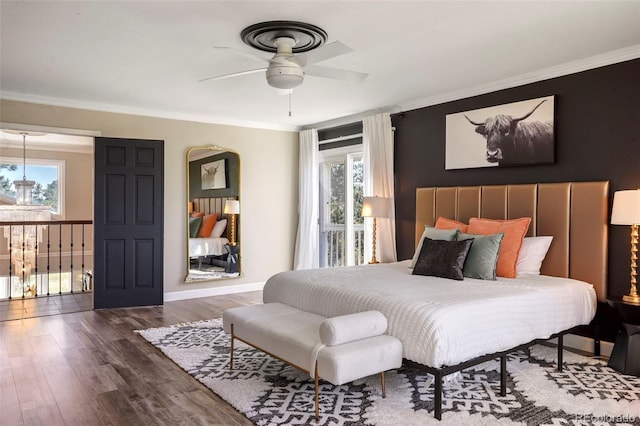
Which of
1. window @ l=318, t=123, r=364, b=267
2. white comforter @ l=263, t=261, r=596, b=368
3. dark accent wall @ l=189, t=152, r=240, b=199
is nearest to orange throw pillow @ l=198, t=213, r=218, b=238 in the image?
dark accent wall @ l=189, t=152, r=240, b=199

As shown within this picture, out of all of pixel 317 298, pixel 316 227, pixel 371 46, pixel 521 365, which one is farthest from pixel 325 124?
pixel 521 365

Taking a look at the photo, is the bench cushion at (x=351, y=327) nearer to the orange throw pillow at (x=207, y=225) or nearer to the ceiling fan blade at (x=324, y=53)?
the ceiling fan blade at (x=324, y=53)

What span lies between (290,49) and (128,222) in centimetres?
360

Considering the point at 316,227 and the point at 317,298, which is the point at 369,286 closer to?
the point at 317,298

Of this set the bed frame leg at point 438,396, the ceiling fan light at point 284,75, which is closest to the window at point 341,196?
the ceiling fan light at point 284,75

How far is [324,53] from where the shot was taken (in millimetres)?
3131

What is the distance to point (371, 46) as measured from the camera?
12.0 feet

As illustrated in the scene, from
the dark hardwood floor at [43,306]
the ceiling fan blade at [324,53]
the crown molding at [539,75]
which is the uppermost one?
the crown molding at [539,75]

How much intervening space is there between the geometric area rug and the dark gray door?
2.28 metres

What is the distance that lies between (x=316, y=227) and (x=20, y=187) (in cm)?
565

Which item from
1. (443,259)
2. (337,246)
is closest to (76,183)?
(337,246)

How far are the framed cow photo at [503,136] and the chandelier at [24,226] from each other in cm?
737

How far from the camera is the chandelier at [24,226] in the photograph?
27.3 feet

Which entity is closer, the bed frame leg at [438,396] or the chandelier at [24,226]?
the bed frame leg at [438,396]
